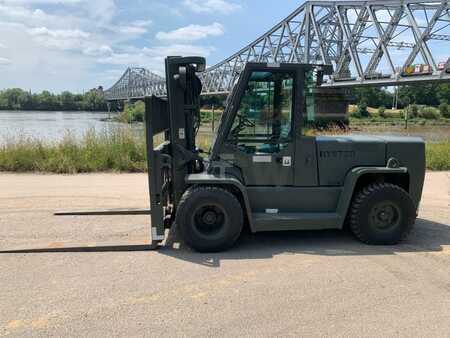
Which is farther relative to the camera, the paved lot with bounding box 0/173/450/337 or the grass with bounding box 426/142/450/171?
the grass with bounding box 426/142/450/171

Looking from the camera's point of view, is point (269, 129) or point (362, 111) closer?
point (269, 129)

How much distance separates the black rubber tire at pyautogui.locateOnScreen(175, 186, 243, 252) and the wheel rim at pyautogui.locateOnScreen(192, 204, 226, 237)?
15mm

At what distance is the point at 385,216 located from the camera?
505 centimetres

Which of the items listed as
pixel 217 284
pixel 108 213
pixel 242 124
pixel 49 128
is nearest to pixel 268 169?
pixel 242 124

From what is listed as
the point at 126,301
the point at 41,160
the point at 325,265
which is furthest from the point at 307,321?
the point at 41,160

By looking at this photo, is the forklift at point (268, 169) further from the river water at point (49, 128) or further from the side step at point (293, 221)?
the river water at point (49, 128)

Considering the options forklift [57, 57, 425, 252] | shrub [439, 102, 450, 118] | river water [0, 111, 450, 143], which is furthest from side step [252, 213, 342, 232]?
shrub [439, 102, 450, 118]

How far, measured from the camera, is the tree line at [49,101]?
3400 inches

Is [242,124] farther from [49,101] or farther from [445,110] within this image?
[49,101]

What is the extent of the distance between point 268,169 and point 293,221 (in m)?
0.73

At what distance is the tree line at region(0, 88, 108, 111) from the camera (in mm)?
86356

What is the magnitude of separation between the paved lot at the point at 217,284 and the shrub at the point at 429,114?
6480cm

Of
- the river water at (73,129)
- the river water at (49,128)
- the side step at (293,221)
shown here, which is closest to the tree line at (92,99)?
the river water at (73,129)

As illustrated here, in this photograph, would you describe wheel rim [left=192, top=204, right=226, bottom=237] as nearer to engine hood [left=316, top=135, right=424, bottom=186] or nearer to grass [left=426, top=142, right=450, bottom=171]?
engine hood [left=316, top=135, right=424, bottom=186]
